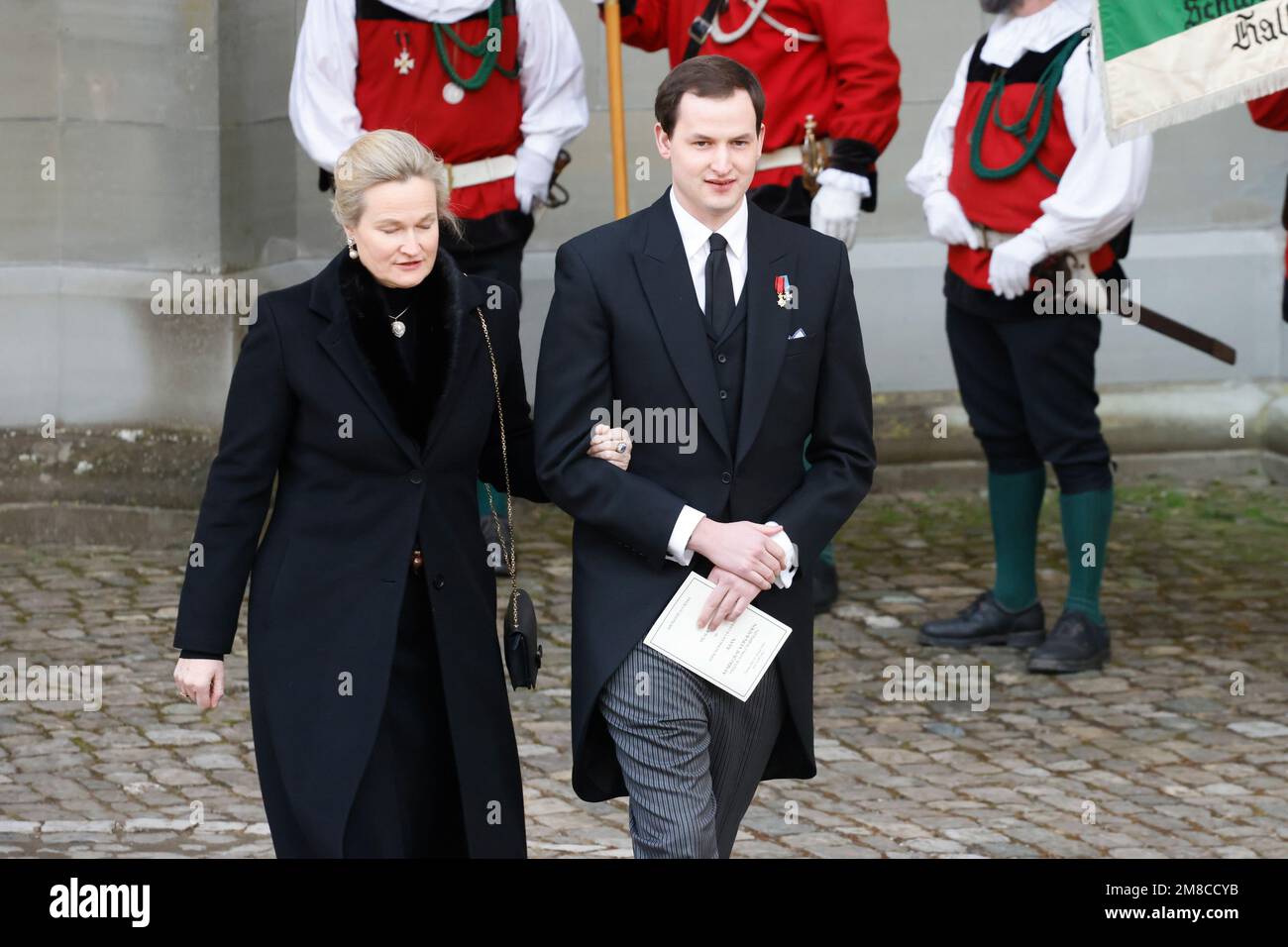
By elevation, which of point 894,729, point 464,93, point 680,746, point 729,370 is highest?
point 464,93

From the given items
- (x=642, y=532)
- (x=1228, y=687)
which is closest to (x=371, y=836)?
(x=642, y=532)

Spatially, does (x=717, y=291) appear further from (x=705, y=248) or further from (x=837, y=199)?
(x=837, y=199)

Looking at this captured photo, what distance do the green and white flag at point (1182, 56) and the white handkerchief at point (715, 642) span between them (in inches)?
88.9

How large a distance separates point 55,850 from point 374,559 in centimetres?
173

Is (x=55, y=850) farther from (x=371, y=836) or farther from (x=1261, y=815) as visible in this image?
(x=1261, y=815)

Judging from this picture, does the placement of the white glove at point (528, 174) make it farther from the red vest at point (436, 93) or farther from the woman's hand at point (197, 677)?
the woman's hand at point (197, 677)

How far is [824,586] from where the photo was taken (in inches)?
301

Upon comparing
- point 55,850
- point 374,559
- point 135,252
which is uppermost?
point 135,252

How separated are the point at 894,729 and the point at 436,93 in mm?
2596

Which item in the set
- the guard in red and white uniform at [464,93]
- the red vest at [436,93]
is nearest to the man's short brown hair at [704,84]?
the guard in red and white uniform at [464,93]

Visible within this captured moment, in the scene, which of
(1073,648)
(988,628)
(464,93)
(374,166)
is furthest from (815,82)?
(374,166)

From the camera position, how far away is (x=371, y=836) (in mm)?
4062

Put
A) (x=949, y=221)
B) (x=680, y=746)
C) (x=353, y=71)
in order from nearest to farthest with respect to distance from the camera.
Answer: (x=680, y=746) → (x=949, y=221) → (x=353, y=71)

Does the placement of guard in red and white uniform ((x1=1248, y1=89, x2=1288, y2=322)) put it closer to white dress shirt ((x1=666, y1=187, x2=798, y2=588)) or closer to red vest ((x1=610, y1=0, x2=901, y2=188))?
red vest ((x1=610, y1=0, x2=901, y2=188))
